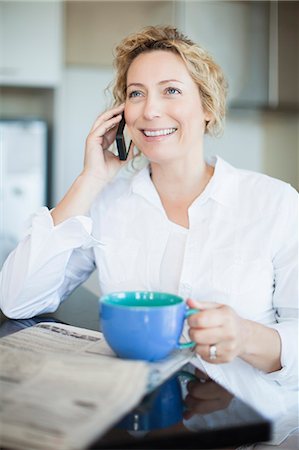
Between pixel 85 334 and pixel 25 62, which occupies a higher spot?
pixel 25 62

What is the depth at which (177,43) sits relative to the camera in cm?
131

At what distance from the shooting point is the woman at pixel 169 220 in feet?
3.79

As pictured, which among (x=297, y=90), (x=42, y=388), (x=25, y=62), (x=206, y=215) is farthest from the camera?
(x=297, y=90)

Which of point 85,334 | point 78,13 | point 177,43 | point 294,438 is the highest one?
point 78,13

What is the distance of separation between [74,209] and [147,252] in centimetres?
18

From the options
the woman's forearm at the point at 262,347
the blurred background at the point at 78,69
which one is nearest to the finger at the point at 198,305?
the woman's forearm at the point at 262,347

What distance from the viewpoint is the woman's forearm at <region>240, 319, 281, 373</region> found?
907 millimetres

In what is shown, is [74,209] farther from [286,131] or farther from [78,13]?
[286,131]

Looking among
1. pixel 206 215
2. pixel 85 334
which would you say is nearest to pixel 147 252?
pixel 206 215

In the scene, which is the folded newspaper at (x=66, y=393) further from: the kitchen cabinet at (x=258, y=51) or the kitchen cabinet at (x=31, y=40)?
the kitchen cabinet at (x=258, y=51)

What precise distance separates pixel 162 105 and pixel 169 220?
0.26 m

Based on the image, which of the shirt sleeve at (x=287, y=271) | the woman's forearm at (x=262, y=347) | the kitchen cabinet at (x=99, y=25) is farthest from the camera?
the kitchen cabinet at (x=99, y=25)

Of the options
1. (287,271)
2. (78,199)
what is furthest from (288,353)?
(78,199)

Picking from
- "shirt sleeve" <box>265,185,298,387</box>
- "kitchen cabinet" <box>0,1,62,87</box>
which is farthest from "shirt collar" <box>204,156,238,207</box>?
"kitchen cabinet" <box>0,1,62,87</box>
